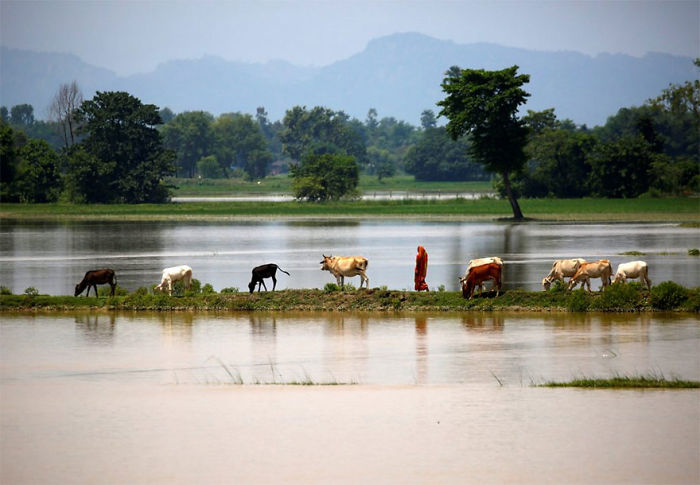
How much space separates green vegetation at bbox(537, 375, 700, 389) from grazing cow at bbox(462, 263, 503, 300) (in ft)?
26.0

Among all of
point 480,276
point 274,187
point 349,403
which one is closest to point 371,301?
point 480,276

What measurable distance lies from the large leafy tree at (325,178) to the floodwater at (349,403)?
65452 mm

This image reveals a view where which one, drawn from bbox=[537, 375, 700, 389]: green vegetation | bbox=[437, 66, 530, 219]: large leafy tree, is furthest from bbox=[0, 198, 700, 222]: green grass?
bbox=[537, 375, 700, 389]: green vegetation

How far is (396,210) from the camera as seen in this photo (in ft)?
260

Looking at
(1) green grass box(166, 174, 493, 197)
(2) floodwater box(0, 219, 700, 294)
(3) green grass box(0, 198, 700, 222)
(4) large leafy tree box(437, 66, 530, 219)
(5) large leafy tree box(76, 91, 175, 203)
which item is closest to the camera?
(2) floodwater box(0, 219, 700, 294)

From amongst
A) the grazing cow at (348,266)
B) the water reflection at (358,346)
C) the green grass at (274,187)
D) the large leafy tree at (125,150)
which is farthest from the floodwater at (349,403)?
the green grass at (274,187)

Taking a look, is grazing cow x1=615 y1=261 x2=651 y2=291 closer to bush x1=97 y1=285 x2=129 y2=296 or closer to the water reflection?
the water reflection

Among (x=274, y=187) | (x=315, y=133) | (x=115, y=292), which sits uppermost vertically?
(x=315, y=133)

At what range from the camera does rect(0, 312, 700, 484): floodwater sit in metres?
12.4

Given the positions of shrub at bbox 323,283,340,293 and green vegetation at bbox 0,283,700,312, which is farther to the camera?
shrub at bbox 323,283,340,293

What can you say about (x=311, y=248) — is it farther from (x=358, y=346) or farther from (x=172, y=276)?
(x=358, y=346)

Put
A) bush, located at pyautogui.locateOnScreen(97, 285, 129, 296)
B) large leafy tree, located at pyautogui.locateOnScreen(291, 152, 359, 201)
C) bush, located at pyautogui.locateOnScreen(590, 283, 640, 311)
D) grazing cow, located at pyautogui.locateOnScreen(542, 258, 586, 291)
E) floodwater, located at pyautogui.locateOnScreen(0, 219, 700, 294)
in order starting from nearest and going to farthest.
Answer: bush, located at pyautogui.locateOnScreen(590, 283, 640, 311) → grazing cow, located at pyautogui.locateOnScreen(542, 258, 586, 291) → bush, located at pyautogui.locateOnScreen(97, 285, 129, 296) → floodwater, located at pyautogui.locateOnScreen(0, 219, 700, 294) → large leafy tree, located at pyautogui.locateOnScreen(291, 152, 359, 201)

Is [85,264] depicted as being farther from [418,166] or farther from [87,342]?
[418,166]

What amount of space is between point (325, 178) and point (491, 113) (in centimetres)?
2492
